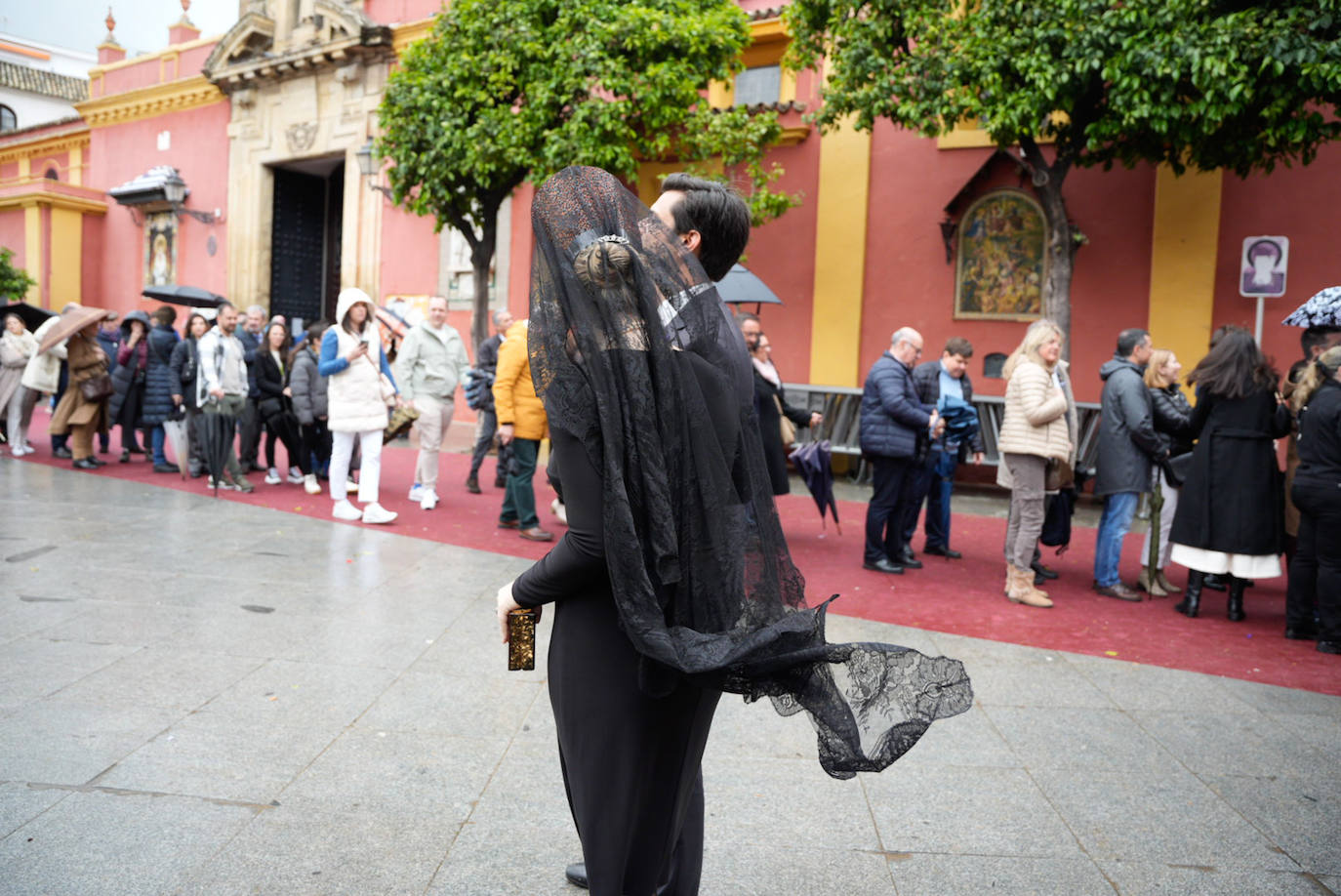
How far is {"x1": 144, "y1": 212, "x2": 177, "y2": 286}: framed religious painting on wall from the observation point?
2334cm

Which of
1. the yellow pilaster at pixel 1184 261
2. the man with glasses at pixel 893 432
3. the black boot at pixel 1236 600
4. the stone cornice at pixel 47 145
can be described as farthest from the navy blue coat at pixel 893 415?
the stone cornice at pixel 47 145

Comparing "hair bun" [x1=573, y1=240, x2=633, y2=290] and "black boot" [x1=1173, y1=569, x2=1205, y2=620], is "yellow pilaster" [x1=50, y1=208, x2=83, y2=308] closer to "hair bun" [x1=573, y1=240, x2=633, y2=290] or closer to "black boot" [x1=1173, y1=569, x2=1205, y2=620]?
"black boot" [x1=1173, y1=569, x2=1205, y2=620]

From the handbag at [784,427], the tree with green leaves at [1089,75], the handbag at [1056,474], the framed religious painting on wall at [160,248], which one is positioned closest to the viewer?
the handbag at [1056,474]

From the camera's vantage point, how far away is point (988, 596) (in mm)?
6938

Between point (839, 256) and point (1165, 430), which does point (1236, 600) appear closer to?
point (1165, 430)

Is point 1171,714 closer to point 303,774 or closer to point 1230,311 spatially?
point 303,774

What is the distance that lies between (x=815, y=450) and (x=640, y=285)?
6305 millimetres

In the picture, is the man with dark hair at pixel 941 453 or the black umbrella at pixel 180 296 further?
the black umbrella at pixel 180 296

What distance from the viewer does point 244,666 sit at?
15.1 feet

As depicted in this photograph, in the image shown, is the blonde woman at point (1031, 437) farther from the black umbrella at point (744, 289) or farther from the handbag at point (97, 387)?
the handbag at point (97, 387)

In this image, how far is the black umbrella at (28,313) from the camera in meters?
12.6

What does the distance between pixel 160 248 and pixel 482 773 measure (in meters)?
23.8

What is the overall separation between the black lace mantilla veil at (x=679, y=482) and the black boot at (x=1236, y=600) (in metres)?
5.56

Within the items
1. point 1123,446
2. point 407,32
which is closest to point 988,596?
point 1123,446
